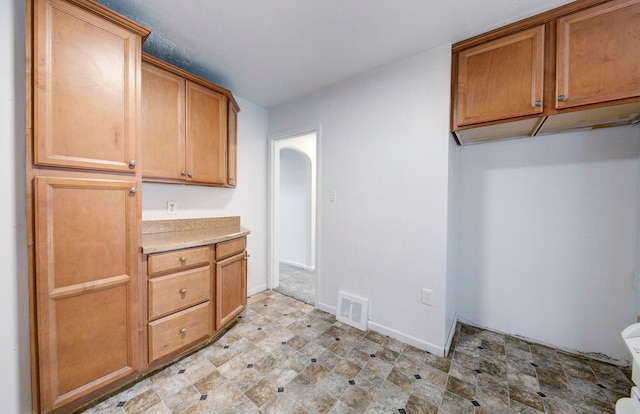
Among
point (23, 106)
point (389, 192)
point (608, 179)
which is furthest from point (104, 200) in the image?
point (608, 179)

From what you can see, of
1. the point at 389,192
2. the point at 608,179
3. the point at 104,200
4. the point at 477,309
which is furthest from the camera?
the point at 477,309

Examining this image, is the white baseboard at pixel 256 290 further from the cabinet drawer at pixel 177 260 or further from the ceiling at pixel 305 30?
the ceiling at pixel 305 30

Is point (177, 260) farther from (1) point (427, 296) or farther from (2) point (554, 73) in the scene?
(2) point (554, 73)

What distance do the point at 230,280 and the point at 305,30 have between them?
6.92 feet

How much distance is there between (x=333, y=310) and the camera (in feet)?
8.25

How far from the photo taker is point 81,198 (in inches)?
50.6

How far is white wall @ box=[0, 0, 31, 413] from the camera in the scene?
1.15m

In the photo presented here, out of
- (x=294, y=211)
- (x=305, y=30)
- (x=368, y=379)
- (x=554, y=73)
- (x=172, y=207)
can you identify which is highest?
(x=305, y=30)

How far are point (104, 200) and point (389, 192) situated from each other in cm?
203

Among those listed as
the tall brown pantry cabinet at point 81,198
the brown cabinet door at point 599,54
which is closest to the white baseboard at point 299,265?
the tall brown pantry cabinet at point 81,198

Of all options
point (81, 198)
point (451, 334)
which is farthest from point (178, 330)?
point (451, 334)

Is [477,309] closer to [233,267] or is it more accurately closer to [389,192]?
[389,192]

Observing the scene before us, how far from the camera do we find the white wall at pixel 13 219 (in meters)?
1.15

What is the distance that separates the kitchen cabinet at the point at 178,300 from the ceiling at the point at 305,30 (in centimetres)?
161
